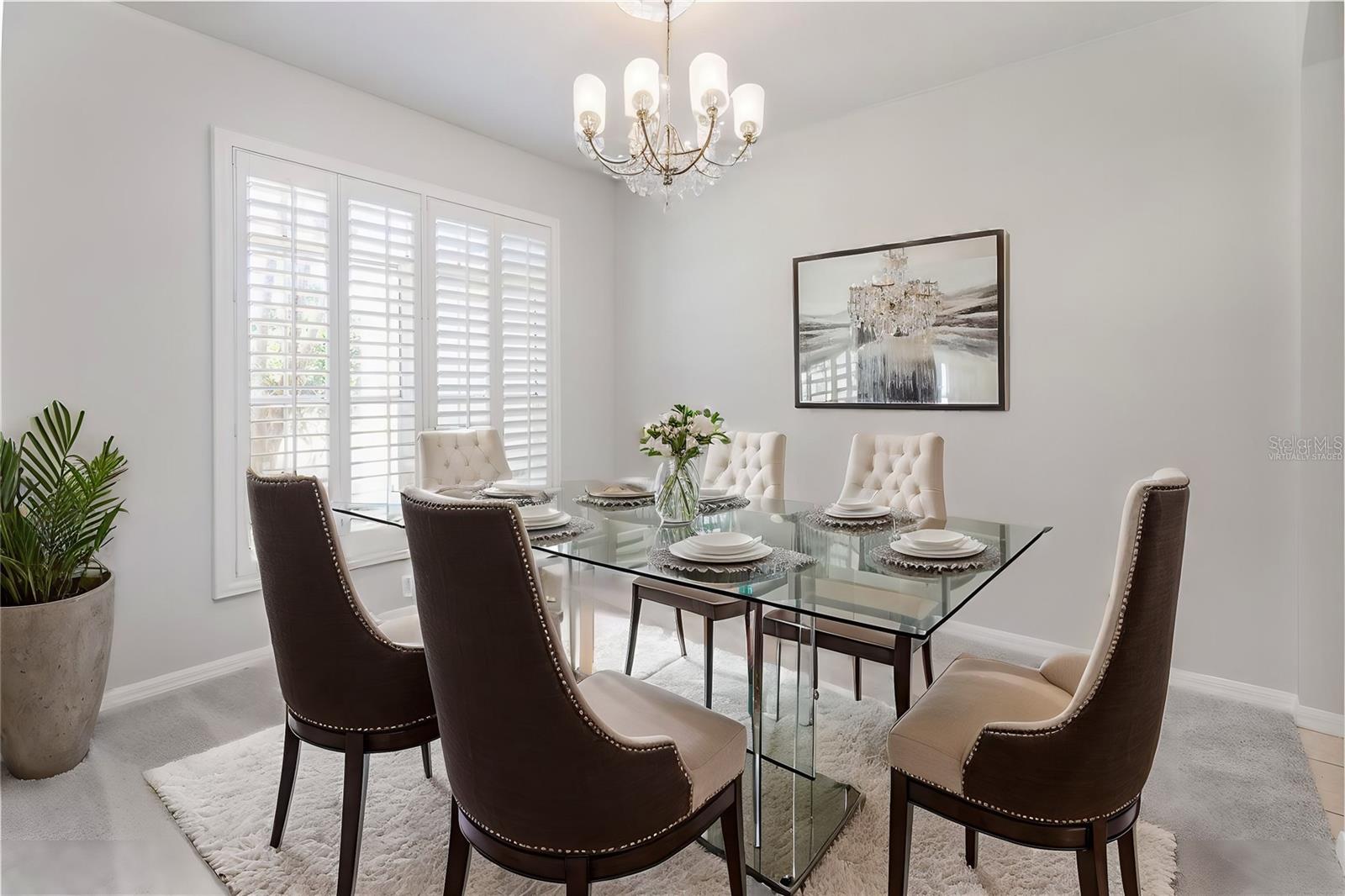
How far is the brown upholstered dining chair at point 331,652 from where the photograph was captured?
1.54m

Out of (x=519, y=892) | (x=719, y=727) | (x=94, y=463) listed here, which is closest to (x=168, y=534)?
(x=94, y=463)

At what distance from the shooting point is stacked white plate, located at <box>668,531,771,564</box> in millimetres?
1657

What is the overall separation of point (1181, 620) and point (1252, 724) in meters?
0.45

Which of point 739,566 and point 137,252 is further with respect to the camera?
point 137,252

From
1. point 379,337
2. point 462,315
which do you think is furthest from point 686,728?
point 462,315

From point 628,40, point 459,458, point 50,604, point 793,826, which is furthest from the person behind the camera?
point 459,458

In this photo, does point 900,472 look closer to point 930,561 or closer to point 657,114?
point 930,561

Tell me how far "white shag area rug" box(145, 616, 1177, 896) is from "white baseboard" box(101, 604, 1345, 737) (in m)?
0.72

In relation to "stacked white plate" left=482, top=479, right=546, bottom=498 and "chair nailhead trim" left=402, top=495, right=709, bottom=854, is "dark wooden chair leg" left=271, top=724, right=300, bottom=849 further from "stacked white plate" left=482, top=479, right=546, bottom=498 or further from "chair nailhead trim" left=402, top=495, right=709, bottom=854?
"stacked white plate" left=482, top=479, right=546, bottom=498

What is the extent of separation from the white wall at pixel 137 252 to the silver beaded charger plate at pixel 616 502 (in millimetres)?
1716

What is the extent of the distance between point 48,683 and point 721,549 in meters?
2.20

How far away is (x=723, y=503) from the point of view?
2574 mm

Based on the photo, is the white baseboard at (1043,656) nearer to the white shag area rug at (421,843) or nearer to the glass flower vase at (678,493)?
the white shag area rug at (421,843)

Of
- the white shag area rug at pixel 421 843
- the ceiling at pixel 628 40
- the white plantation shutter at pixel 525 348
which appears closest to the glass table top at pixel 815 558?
the white shag area rug at pixel 421 843
